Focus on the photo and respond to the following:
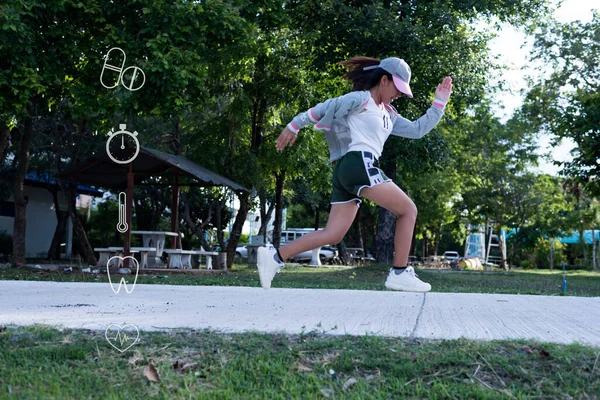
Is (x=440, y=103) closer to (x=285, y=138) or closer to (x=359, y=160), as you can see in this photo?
(x=359, y=160)

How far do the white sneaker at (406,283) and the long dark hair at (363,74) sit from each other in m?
1.51

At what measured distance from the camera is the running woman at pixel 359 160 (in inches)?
215

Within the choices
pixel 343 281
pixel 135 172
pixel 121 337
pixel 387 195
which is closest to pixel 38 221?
pixel 135 172

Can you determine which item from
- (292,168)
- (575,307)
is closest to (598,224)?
(292,168)

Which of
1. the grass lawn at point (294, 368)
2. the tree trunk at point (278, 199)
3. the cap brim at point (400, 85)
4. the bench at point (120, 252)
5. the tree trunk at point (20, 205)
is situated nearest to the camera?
the grass lawn at point (294, 368)

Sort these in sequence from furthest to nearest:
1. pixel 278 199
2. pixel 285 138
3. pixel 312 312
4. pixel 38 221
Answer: pixel 38 221 → pixel 278 199 → pixel 312 312 → pixel 285 138

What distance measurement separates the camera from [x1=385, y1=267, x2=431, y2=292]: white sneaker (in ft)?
18.4

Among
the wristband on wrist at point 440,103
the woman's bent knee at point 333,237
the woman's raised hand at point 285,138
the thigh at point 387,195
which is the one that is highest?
the wristband on wrist at point 440,103

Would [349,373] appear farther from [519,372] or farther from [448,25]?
[448,25]

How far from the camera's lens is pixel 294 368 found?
370 cm

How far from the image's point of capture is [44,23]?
1366 cm

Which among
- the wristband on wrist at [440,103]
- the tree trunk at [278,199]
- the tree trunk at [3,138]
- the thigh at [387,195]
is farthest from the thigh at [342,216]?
the tree trunk at [278,199]

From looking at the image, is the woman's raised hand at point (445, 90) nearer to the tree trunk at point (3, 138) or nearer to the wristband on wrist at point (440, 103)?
the wristband on wrist at point (440, 103)

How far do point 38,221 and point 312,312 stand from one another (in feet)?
112
